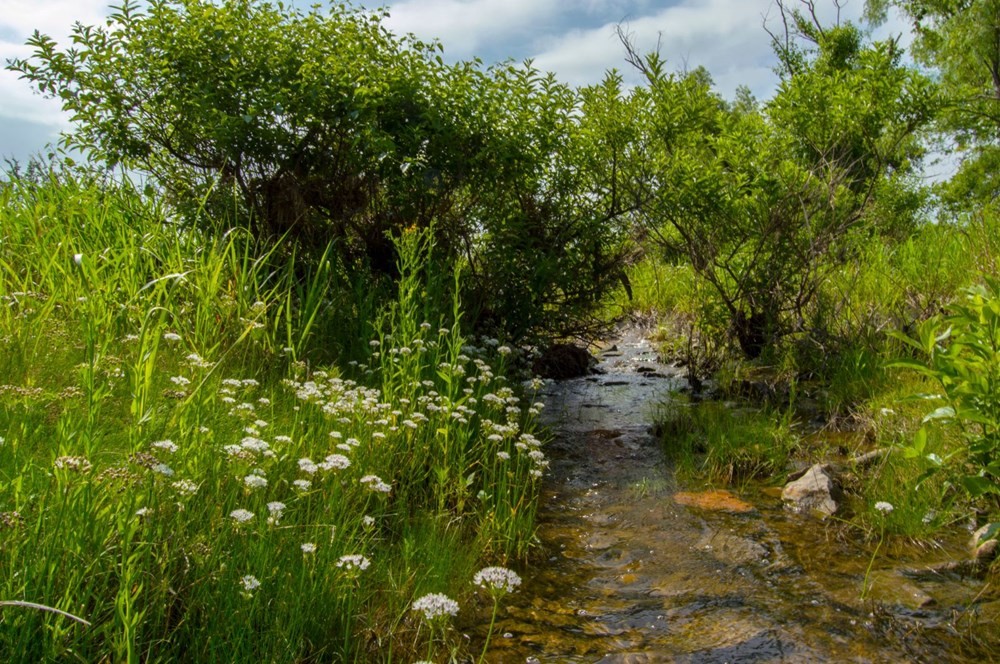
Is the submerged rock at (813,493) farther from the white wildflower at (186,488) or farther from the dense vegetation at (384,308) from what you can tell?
the white wildflower at (186,488)

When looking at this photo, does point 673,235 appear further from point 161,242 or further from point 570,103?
point 161,242

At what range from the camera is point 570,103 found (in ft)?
24.2

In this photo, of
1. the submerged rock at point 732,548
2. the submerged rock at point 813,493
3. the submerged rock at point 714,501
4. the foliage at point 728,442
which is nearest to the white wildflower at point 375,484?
the submerged rock at point 732,548

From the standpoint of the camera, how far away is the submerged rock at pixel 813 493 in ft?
16.6

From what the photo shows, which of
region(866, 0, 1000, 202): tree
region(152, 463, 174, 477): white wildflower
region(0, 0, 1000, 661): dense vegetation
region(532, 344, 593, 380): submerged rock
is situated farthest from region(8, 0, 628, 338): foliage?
region(866, 0, 1000, 202): tree

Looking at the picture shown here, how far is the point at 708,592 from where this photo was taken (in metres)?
4.04

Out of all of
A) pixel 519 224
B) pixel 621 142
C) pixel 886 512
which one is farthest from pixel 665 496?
pixel 621 142

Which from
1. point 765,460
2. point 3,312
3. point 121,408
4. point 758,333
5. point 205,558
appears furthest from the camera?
point 758,333

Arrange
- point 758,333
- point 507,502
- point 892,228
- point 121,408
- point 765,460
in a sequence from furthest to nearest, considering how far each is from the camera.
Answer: point 892,228, point 758,333, point 765,460, point 507,502, point 121,408

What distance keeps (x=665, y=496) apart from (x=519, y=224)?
3.16 m

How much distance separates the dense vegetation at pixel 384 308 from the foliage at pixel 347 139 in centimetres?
3

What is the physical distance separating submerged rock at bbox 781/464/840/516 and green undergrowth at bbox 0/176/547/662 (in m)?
1.86

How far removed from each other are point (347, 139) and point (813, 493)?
4915 millimetres

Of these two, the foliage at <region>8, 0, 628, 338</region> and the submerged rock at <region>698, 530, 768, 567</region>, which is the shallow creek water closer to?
the submerged rock at <region>698, 530, 768, 567</region>
